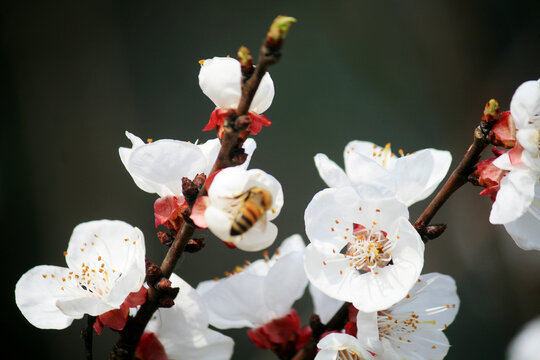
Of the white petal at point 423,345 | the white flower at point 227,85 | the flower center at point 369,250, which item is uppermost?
the white flower at point 227,85

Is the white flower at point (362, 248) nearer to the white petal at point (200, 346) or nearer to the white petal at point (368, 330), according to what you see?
the white petal at point (368, 330)

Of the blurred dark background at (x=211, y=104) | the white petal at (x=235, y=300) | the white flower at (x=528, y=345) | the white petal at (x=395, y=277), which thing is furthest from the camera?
the blurred dark background at (x=211, y=104)

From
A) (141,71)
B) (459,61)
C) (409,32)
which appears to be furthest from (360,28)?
(141,71)

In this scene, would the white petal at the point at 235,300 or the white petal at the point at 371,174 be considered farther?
the white petal at the point at 235,300

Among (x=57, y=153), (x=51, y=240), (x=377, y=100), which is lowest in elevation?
(x=51, y=240)

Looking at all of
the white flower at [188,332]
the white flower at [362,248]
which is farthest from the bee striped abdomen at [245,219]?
the white flower at [188,332]

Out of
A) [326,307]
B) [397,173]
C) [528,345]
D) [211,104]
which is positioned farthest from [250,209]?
[211,104]

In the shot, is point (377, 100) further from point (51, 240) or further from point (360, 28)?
point (51, 240)
